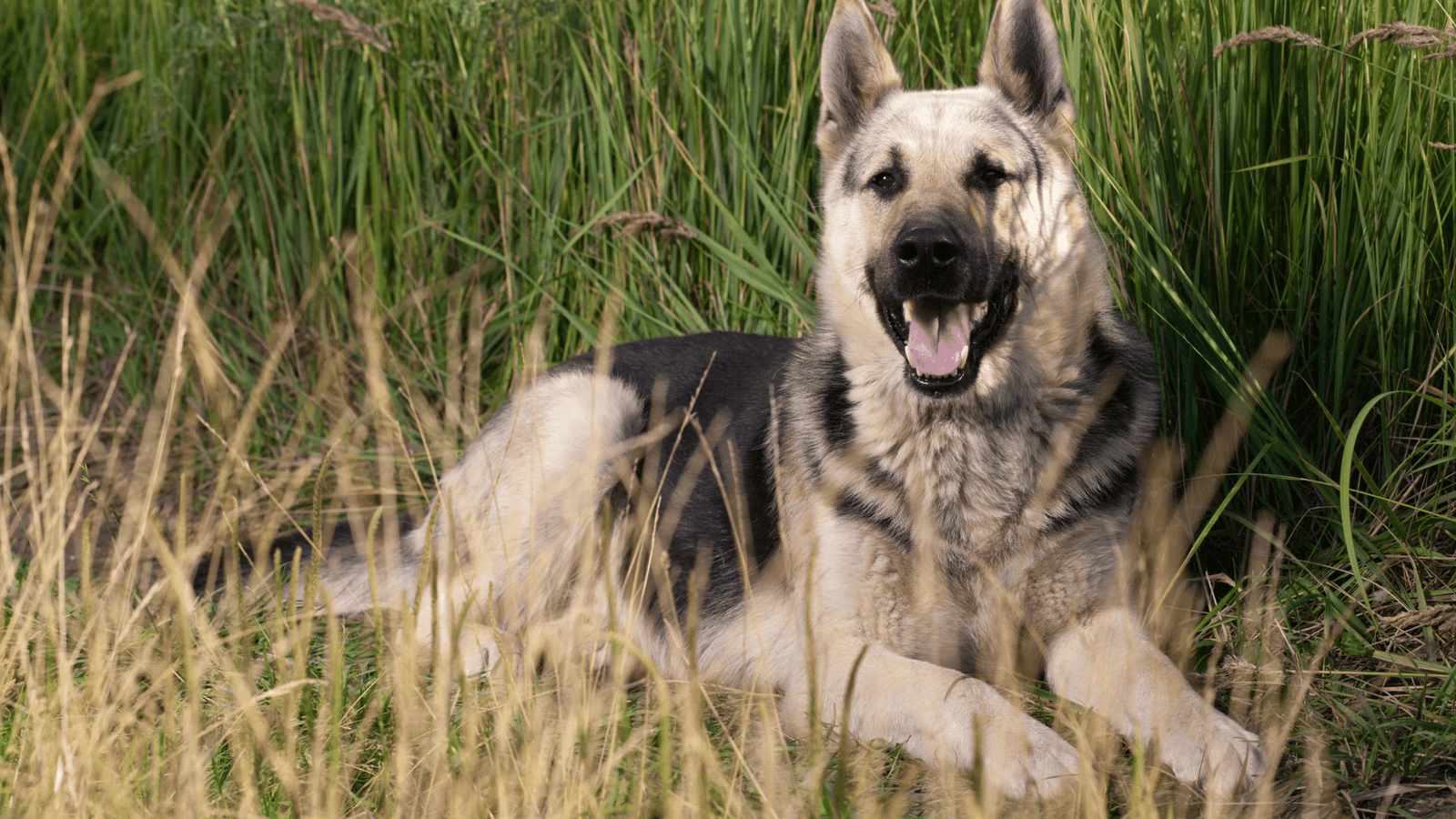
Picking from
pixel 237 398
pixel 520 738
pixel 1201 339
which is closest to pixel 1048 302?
pixel 1201 339

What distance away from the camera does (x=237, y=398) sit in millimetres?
4332

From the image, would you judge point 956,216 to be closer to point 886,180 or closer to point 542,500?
point 886,180

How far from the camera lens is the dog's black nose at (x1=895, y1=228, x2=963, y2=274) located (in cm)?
242

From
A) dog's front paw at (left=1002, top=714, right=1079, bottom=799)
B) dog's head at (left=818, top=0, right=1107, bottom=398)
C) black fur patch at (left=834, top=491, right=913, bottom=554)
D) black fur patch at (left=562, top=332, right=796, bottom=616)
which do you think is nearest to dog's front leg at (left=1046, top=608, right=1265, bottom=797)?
dog's front paw at (left=1002, top=714, right=1079, bottom=799)

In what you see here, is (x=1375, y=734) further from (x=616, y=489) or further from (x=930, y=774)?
(x=616, y=489)

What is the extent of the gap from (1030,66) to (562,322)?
2.17 meters

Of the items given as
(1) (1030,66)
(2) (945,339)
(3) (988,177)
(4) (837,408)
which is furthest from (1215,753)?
(1) (1030,66)

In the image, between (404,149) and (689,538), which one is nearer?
(689,538)

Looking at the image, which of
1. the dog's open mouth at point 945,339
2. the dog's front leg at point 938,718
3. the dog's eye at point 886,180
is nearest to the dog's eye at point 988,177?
the dog's eye at point 886,180

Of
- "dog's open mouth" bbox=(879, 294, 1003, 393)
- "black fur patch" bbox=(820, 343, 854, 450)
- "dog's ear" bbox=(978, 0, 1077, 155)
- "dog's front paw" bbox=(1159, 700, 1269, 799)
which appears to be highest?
"dog's ear" bbox=(978, 0, 1077, 155)

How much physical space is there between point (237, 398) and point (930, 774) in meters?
3.40

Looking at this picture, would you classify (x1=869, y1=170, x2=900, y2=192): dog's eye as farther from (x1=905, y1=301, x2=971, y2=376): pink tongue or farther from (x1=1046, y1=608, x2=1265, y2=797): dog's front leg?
(x1=1046, y1=608, x2=1265, y2=797): dog's front leg

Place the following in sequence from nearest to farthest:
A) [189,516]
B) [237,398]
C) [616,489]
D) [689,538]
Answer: [689,538] → [616,489] → [189,516] → [237,398]

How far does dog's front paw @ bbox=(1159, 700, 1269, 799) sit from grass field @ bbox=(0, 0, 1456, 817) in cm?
6
